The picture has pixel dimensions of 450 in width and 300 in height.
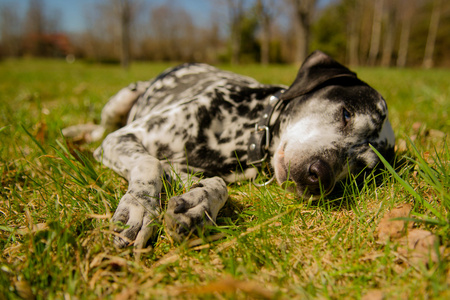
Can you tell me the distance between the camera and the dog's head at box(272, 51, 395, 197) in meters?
1.98

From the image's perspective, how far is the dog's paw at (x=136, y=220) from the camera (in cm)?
158

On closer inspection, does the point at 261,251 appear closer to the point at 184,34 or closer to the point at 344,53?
the point at 344,53

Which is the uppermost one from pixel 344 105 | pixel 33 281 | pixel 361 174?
pixel 344 105

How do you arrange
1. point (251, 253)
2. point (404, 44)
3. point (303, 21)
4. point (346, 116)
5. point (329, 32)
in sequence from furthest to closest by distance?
Result: point (404, 44) → point (329, 32) → point (303, 21) → point (346, 116) → point (251, 253)

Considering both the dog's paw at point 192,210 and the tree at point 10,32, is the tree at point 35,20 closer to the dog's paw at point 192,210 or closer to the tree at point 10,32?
the tree at point 10,32

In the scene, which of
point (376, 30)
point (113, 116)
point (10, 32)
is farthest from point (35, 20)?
point (113, 116)

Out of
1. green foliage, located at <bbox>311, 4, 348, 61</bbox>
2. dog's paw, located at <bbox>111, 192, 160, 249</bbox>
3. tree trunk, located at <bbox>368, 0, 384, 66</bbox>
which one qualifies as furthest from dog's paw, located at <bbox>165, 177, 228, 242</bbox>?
tree trunk, located at <bbox>368, 0, 384, 66</bbox>

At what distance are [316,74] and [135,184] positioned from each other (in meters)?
1.78

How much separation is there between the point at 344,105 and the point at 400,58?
42.0 m

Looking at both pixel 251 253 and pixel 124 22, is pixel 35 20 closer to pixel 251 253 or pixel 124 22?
pixel 124 22

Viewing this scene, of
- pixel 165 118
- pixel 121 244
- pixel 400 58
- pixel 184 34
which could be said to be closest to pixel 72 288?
pixel 121 244

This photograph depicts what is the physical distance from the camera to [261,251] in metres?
1.53

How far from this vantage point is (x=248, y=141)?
2551mm

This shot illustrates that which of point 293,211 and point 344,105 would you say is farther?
point 344,105
